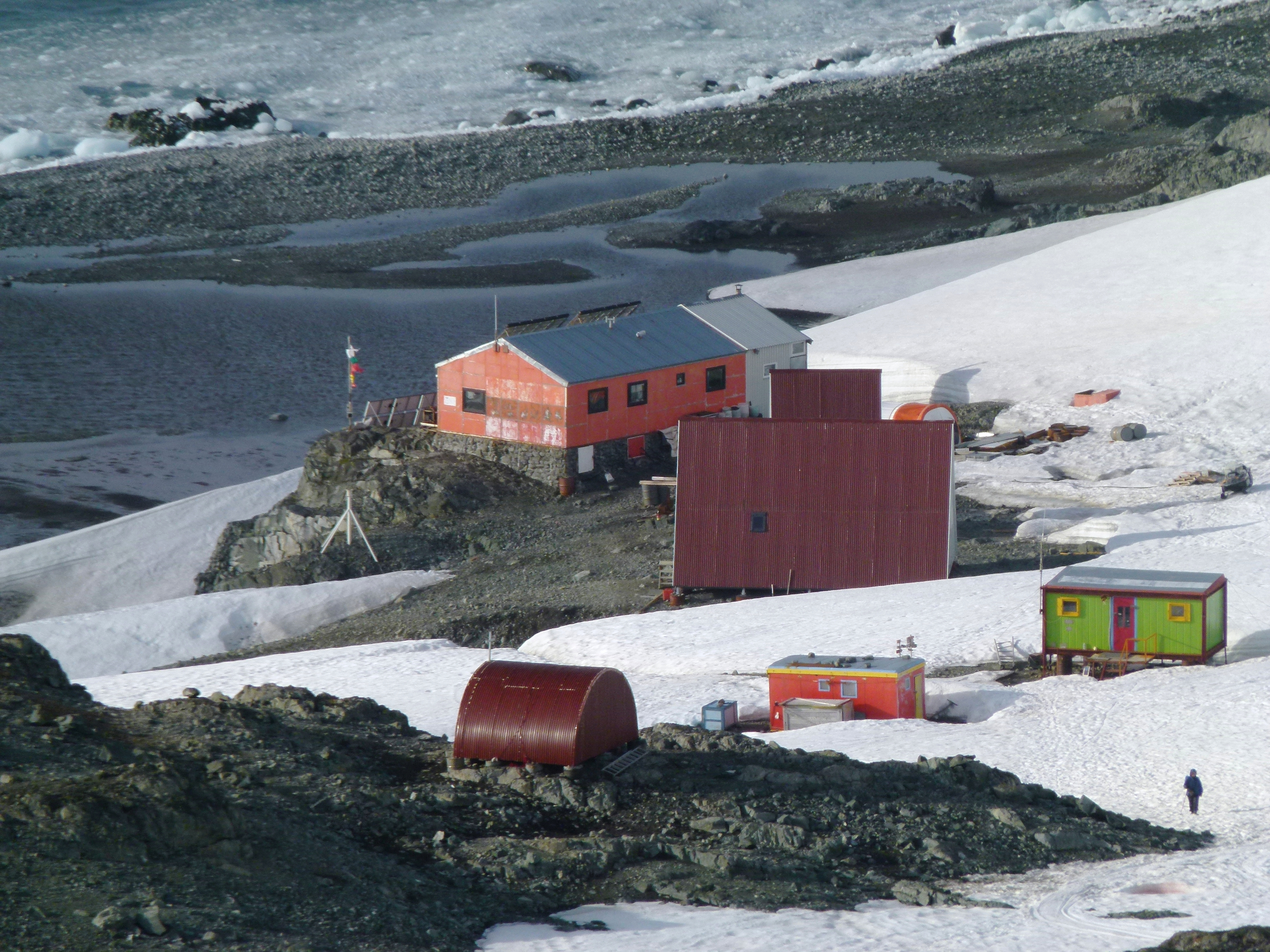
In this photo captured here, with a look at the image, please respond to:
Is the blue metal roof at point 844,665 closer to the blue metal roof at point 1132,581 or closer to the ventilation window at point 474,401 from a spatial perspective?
the blue metal roof at point 1132,581

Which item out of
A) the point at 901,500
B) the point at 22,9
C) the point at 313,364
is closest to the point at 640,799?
the point at 901,500

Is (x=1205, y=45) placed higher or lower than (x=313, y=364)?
higher

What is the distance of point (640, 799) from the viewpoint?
16078mm

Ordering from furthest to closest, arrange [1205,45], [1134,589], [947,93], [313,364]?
[1205,45] < [947,93] < [313,364] < [1134,589]

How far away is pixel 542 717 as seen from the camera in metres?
16.3

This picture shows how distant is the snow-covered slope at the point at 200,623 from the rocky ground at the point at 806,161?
3565cm

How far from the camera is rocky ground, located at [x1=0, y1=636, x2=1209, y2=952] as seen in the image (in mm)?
12289

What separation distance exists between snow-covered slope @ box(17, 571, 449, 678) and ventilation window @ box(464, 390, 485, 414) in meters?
6.87

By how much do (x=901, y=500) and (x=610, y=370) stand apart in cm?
1074

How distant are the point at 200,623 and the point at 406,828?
1647 cm

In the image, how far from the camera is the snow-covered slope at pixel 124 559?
33.6 m

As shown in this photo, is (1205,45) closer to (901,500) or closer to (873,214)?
(873,214)

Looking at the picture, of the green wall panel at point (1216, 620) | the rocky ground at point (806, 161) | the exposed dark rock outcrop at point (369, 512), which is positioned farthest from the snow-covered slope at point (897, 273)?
the green wall panel at point (1216, 620)

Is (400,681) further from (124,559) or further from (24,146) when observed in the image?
(24,146)
